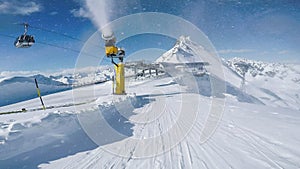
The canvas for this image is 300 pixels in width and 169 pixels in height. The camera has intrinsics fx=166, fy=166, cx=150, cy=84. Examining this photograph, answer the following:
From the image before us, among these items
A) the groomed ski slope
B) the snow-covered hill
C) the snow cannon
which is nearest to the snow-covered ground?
the groomed ski slope

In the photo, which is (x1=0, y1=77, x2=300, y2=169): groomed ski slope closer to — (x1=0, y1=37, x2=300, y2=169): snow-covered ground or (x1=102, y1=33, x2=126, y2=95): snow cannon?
(x1=0, y1=37, x2=300, y2=169): snow-covered ground

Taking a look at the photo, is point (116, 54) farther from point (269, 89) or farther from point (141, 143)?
point (269, 89)

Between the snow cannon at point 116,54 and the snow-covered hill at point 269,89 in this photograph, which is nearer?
the snow cannon at point 116,54

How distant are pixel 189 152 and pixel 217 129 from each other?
2142 mm

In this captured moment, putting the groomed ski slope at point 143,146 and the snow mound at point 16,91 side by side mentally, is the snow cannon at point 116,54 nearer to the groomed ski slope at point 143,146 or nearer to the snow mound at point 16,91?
the groomed ski slope at point 143,146

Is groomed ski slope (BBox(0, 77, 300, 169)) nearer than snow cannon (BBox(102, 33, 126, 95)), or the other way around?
groomed ski slope (BBox(0, 77, 300, 169))

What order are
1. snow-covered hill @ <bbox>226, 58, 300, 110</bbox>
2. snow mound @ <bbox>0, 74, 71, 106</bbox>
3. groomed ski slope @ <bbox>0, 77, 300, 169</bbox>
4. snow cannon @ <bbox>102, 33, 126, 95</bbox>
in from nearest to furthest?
groomed ski slope @ <bbox>0, 77, 300, 169</bbox>, snow cannon @ <bbox>102, 33, 126, 95</bbox>, snow mound @ <bbox>0, 74, 71, 106</bbox>, snow-covered hill @ <bbox>226, 58, 300, 110</bbox>

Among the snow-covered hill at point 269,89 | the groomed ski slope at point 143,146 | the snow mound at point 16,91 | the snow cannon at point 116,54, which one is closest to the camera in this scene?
the groomed ski slope at point 143,146

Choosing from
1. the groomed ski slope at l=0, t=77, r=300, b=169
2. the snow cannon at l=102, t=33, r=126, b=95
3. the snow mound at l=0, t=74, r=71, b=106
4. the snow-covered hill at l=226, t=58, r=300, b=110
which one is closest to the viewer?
the groomed ski slope at l=0, t=77, r=300, b=169

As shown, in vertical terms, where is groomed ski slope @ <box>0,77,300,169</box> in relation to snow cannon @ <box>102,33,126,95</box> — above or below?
below

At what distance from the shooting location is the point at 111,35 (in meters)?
11.6

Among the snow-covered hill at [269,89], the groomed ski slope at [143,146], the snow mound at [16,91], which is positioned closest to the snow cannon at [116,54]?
the groomed ski slope at [143,146]

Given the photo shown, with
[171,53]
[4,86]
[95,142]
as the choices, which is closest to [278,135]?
[95,142]

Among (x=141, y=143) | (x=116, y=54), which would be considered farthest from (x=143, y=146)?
(x=116, y=54)
